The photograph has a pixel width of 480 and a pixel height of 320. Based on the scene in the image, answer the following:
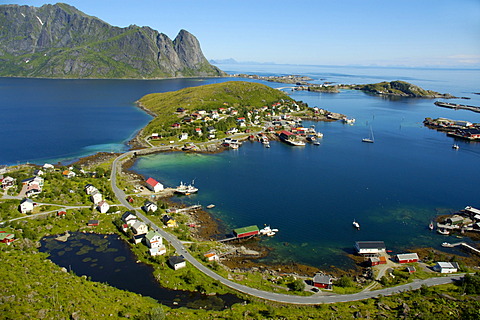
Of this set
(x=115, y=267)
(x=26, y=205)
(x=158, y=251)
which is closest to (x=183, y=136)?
(x=26, y=205)

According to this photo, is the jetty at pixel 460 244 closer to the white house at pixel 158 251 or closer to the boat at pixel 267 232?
the boat at pixel 267 232

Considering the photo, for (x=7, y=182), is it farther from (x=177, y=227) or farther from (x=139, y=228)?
(x=177, y=227)

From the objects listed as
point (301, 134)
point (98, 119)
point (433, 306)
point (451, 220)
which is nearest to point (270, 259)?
point (433, 306)

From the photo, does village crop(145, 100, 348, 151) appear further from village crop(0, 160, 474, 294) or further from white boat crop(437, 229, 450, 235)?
white boat crop(437, 229, 450, 235)

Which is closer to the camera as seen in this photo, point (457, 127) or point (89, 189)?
point (89, 189)

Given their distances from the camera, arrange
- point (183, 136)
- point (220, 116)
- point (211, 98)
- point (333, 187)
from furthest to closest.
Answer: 1. point (211, 98)
2. point (220, 116)
3. point (183, 136)
4. point (333, 187)
